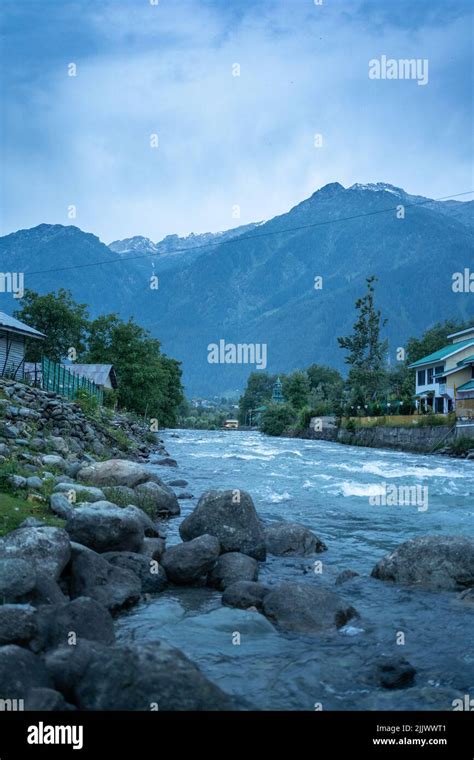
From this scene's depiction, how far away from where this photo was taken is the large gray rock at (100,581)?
7.62 meters

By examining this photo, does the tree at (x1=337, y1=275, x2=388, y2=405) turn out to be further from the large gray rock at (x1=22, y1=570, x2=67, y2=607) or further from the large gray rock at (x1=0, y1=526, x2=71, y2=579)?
the large gray rock at (x1=22, y1=570, x2=67, y2=607)

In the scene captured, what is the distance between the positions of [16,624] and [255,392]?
163 m

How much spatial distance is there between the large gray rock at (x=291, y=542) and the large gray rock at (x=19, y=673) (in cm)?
674

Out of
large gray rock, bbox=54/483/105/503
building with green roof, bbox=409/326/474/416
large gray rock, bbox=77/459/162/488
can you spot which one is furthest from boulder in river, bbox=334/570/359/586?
building with green roof, bbox=409/326/474/416

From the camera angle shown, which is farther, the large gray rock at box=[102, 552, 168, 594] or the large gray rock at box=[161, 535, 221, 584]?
the large gray rock at box=[161, 535, 221, 584]

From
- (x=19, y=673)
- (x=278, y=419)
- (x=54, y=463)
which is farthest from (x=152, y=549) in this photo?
(x=278, y=419)

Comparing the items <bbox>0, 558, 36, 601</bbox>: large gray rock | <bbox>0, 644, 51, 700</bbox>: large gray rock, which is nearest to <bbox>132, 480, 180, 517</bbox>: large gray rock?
<bbox>0, 558, 36, 601</bbox>: large gray rock

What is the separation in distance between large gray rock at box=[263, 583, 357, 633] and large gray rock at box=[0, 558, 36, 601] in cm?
306

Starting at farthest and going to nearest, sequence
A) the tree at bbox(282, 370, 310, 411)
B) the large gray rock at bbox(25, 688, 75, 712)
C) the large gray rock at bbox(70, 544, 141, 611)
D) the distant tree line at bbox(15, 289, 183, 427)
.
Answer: the tree at bbox(282, 370, 310, 411) → the distant tree line at bbox(15, 289, 183, 427) → the large gray rock at bbox(70, 544, 141, 611) → the large gray rock at bbox(25, 688, 75, 712)

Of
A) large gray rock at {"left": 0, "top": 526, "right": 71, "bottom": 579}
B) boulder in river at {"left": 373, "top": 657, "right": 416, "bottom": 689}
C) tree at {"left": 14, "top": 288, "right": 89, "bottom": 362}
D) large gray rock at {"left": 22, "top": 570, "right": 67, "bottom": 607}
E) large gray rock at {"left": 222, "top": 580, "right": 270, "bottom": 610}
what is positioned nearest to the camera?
boulder in river at {"left": 373, "top": 657, "right": 416, "bottom": 689}

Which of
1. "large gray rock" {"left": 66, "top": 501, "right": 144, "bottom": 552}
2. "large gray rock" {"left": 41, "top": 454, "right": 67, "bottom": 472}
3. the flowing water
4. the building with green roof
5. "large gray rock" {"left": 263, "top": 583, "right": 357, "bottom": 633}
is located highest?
the building with green roof

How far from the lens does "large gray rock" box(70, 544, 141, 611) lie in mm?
7625

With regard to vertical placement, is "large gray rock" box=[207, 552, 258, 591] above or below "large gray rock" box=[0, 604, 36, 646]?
below
